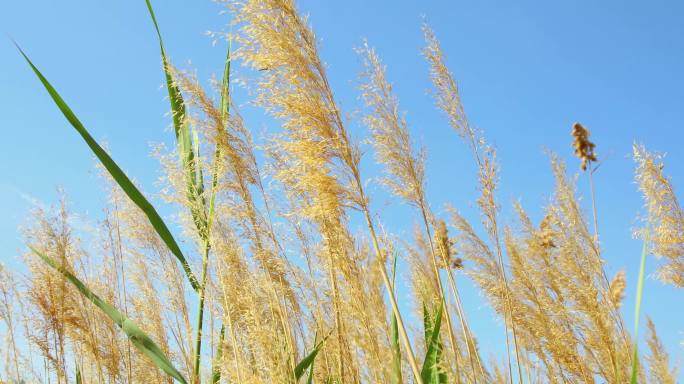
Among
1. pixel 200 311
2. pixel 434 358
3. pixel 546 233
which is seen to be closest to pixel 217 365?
pixel 200 311

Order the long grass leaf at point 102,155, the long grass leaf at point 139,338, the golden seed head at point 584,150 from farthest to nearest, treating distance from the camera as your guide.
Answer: the golden seed head at point 584,150 → the long grass leaf at point 139,338 → the long grass leaf at point 102,155

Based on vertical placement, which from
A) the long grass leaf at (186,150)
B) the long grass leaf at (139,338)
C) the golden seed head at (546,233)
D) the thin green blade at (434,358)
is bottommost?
the thin green blade at (434,358)

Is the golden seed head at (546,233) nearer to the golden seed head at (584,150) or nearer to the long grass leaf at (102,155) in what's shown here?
the golden seed head at (584,150)

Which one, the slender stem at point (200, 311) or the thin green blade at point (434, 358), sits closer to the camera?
the thin green blade at point (434, 358)

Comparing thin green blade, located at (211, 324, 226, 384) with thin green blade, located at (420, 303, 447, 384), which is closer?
thin green blade, located at (420, 303, 447, 384)

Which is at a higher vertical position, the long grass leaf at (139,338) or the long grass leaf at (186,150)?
the long grass leaf at (186,150)

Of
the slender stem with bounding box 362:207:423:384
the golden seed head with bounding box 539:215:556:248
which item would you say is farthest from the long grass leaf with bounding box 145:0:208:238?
the golden seed head with bounding box 539:215:556:248

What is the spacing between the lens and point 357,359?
267cm

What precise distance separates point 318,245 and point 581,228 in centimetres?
174

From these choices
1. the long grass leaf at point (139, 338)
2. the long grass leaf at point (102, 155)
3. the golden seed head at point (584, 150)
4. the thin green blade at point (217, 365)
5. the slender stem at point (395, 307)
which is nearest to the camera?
the slender stem at point (395, 307)

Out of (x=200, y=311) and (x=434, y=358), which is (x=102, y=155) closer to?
(x=200, y=311)

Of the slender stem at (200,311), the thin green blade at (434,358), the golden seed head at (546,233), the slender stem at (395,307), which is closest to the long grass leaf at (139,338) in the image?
the slender stem at (200,311)

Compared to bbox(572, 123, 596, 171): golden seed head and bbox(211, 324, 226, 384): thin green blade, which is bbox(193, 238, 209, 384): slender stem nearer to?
bbox(211, 324, 226, 384): thin green blade

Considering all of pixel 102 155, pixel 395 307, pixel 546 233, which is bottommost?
pixel 395 307
